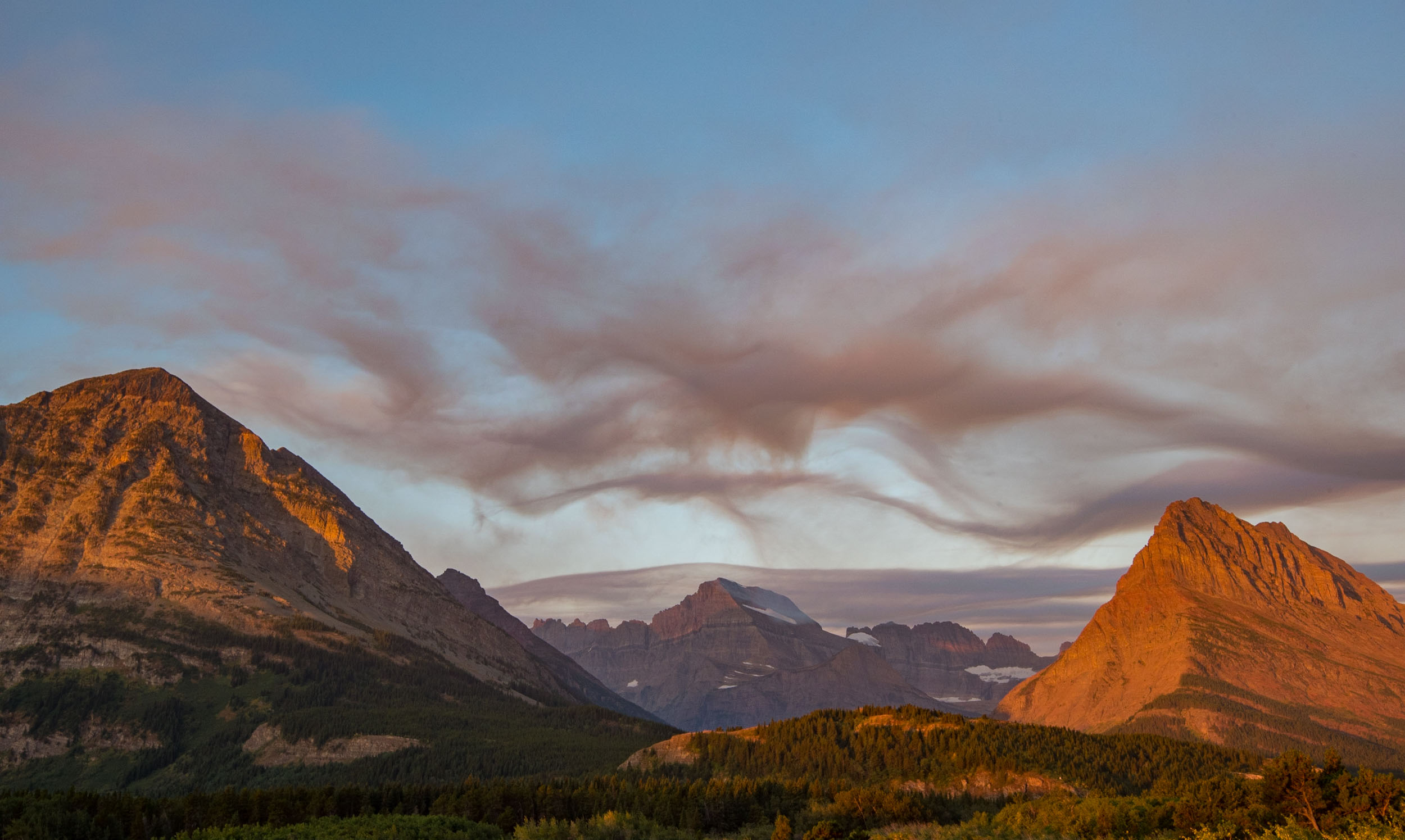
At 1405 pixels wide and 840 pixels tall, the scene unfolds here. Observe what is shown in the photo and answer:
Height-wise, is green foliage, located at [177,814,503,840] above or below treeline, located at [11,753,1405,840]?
above

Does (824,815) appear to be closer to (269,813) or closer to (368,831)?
(269,813)

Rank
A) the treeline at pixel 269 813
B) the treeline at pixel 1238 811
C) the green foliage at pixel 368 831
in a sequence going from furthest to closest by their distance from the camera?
the treeline at pixel 269 813 < the treeline at pixel 1238 811 < the green foliage at pixel 368 831

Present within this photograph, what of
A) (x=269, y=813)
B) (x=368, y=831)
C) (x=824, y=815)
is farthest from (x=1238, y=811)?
(x=269, y=813)

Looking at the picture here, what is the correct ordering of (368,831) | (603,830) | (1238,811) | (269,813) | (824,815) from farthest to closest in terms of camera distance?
(824,815), (269,813), (603,830), (1238,811), (368,831)

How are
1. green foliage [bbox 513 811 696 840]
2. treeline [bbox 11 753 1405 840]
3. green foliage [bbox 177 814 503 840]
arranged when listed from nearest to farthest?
green foliage [bbox 177 814 503 840]
treeline [bbox 11 753 1405 840]
green foliage [bbox 513 811 696 840]

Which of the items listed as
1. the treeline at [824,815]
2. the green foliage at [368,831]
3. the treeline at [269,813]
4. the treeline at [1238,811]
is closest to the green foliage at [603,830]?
the treeline at [824,815]

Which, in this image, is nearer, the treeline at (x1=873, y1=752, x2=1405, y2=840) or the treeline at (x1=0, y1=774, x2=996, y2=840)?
the treeline at (x1=873, y1=752, x2=1405, y2=840)

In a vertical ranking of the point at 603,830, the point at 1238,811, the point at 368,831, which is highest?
the point at 368,831

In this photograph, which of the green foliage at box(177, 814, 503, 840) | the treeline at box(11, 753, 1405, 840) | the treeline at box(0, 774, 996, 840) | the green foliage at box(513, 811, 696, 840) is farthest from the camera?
the treeline at box(0, 774, 996, 840)

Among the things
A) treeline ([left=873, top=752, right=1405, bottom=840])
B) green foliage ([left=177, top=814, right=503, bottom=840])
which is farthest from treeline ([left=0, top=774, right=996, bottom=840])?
treeline ([left=873, top=752, right=1405, bottom=840])

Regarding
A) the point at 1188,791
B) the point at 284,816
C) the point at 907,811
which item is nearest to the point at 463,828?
the point at 284,816

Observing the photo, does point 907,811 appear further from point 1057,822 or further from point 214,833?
point 214,833

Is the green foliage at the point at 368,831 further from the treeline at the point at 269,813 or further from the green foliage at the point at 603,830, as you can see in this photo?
the treeline at the point at 269,813

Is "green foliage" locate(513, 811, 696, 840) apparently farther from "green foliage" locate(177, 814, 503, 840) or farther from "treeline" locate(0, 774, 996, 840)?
"green foliage" locate(177, 814, 503, 840)
